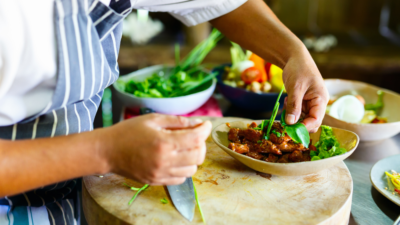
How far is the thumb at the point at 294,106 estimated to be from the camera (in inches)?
37.5

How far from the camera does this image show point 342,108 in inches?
51.6

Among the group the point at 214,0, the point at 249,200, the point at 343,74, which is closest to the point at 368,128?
the point at 249,200

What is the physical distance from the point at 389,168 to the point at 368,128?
0.62 feet

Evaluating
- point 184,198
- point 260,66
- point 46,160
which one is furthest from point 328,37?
point 46,160

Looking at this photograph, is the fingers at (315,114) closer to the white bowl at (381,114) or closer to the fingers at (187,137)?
the white bowl at (381,114)

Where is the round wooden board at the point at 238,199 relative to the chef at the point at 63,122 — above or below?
below

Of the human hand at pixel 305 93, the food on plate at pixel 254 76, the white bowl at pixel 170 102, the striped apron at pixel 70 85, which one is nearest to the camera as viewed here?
the striped apron at pixel 70 85

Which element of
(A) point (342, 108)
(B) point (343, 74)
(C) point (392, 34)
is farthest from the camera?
(C) point (392, 34)

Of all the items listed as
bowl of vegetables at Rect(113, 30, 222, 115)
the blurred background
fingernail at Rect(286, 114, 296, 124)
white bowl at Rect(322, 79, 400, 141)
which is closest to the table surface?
white bowl at Rect(322, 79, 400, 141)

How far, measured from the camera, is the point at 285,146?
38.0 inches

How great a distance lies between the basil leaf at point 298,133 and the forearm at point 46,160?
1.69 feet

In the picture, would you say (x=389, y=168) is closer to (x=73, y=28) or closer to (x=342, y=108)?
(x=342, y=108)

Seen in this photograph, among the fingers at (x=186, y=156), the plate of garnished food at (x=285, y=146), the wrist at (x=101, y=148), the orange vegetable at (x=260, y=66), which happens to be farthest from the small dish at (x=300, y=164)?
the orange vegetable at (x=260, y=66)

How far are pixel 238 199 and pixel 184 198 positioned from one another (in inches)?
5.5
